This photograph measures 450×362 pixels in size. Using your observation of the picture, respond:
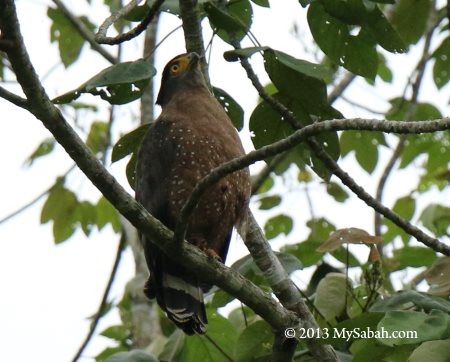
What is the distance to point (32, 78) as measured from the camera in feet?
9.30

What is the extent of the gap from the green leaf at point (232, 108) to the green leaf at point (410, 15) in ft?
2.82

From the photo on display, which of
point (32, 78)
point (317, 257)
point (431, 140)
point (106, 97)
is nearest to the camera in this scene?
point (32, 78)

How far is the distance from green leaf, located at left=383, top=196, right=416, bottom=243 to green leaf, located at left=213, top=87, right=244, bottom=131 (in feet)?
6.63

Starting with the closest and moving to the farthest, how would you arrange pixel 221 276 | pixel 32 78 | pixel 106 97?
pixel 32 78, pixel 221 276, pixel 106 97

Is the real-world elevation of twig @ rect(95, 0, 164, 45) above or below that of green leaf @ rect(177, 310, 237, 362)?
above

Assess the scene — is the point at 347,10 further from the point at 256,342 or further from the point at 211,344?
the point at 211,344

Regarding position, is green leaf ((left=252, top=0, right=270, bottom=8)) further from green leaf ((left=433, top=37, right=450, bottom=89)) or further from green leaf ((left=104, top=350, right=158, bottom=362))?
green leaf ((left=104, top=350, right=158, bottom=362))

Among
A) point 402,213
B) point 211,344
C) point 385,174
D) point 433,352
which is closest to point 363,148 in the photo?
point 385,174

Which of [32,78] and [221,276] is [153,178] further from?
[32,78]

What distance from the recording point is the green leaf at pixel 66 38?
6.11 m

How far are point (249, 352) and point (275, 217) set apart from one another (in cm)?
226

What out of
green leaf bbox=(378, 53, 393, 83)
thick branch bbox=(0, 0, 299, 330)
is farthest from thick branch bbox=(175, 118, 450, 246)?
green leaf bbox=(378, 53, 393, 83)

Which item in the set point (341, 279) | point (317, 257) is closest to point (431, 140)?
point (317, 257)

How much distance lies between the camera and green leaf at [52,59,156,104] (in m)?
3.30
